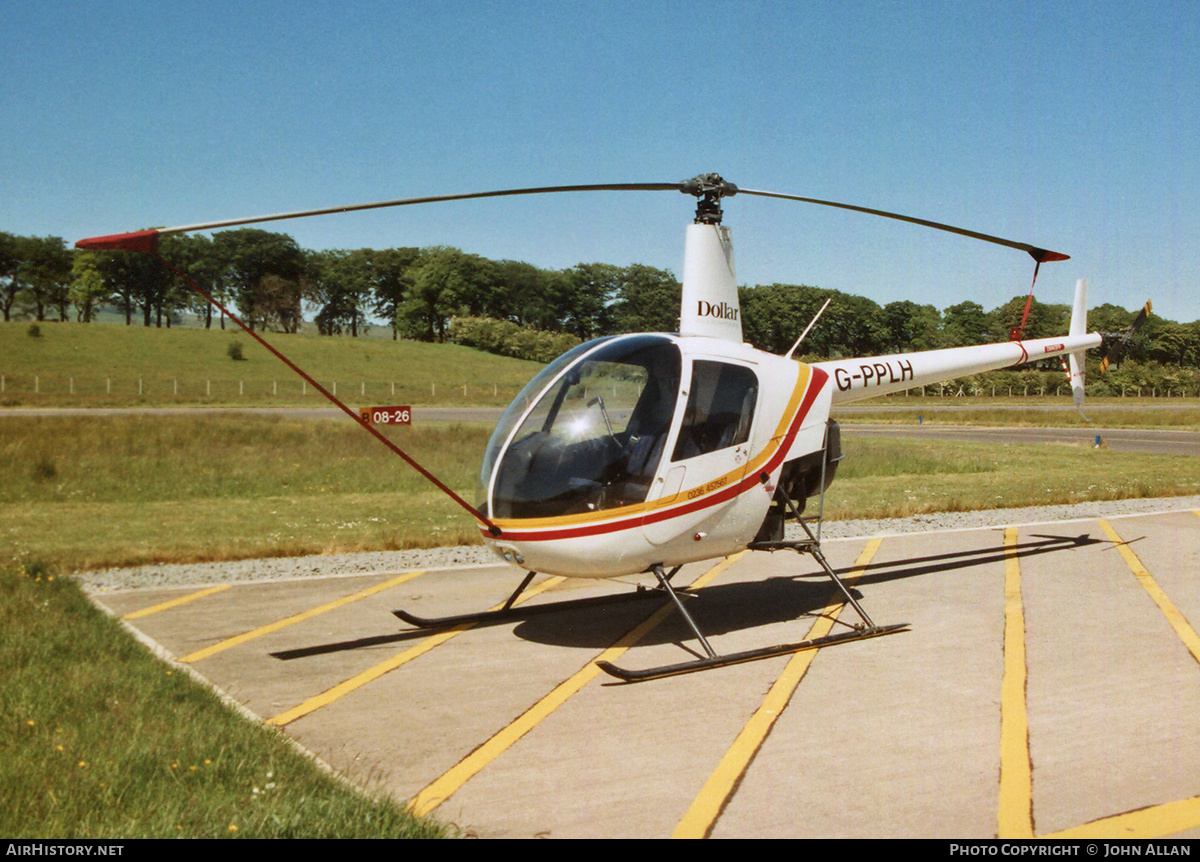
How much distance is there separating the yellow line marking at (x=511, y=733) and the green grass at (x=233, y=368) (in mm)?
45973

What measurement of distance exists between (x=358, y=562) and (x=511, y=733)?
17.8 ft

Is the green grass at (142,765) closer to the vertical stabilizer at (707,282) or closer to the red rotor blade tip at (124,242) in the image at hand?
the red rotor blade tip at (124,242)

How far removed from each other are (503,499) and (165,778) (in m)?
2.86

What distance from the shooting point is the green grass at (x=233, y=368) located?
193 feet

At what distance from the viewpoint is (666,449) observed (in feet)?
21.7

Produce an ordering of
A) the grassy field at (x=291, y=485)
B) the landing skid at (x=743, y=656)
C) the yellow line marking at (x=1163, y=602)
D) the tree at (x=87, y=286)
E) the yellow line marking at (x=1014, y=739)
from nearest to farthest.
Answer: the yellow line marking at (x=1014, y=739)
the landing skid at (x=743, y=656)
the yellow line marking at (x=1163, y=602)
the grassy field at (x=291, y=485)
the tree at (x=87, y=286)

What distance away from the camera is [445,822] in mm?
4086

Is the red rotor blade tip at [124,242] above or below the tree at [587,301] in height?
below

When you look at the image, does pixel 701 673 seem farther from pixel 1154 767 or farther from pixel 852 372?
pixel 852 372

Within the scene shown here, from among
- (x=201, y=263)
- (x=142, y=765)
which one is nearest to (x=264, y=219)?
(x=142, y=765)

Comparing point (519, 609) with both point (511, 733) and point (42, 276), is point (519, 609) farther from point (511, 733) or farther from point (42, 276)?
point (42, 276)

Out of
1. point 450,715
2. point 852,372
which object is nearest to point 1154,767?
point 450,715

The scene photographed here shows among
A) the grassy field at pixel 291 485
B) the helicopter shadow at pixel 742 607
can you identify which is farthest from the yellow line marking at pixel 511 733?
the grassy field at pixel 291 485

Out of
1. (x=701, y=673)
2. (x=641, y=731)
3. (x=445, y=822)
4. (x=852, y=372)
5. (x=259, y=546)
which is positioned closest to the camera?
(x=445, y=822)
